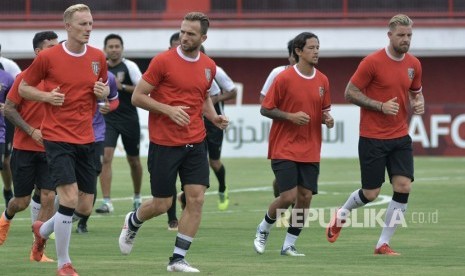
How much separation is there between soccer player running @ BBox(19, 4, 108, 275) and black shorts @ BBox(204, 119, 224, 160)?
7.99m

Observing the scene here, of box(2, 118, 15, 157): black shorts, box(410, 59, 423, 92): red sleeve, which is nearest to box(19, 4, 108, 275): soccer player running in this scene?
box(410, 59, 423, 92): red sleeve

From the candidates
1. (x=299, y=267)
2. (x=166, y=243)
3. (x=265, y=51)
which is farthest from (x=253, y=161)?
(x=299, y=267)

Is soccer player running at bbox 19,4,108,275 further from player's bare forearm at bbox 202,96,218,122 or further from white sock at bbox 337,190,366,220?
→ white sock at bbox 337,190,366,220

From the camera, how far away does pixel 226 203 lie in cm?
2016

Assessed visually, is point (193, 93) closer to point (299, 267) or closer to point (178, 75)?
point (178, 75)

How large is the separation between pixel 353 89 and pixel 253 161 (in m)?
19.3

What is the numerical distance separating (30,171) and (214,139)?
650cm

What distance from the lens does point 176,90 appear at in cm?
1206

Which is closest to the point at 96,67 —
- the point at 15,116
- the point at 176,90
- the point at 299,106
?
the point at 176,90

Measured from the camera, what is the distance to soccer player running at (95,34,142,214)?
62.3ft

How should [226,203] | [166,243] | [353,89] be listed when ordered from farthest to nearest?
[226,203], [166,243], [353,89]

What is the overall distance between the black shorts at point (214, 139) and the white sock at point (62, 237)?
27.3 feet

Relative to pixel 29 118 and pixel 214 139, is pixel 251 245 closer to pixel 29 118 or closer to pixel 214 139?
pixel 29 118

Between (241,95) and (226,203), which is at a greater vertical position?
(226,203)
